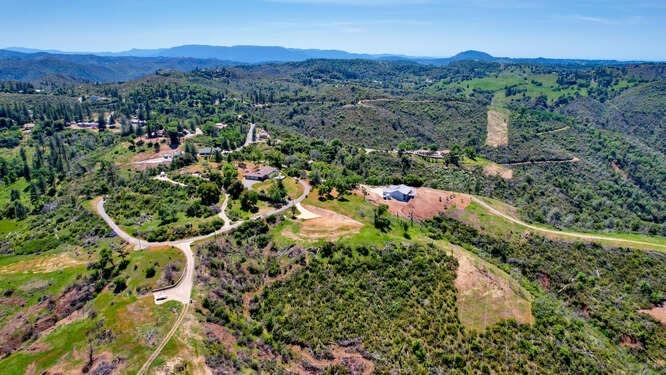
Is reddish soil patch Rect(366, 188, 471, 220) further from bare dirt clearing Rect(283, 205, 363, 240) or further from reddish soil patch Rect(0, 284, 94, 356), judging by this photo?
reddish soil patch Rect(0, 284, 94, 356)

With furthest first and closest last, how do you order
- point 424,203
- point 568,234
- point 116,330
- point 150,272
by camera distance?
point 424,203
point 568,234
point 150,272
point 116,330

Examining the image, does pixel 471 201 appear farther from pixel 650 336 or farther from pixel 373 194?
pixel 650 336

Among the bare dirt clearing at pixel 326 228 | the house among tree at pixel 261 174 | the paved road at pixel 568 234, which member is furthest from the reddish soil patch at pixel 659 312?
the house among tree at pixel 261 174

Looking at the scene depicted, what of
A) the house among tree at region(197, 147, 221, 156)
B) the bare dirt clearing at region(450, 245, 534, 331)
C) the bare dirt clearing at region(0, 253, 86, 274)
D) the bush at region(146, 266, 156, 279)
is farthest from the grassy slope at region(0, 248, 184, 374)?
the house among tree at region(197, 147, 221, 156)

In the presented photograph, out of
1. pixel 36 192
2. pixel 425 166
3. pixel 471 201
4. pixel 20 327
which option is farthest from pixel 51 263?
pixel 425 166

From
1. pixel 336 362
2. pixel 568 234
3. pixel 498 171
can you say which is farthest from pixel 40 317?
pixel 498 171

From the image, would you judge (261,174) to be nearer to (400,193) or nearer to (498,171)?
(400,193)
